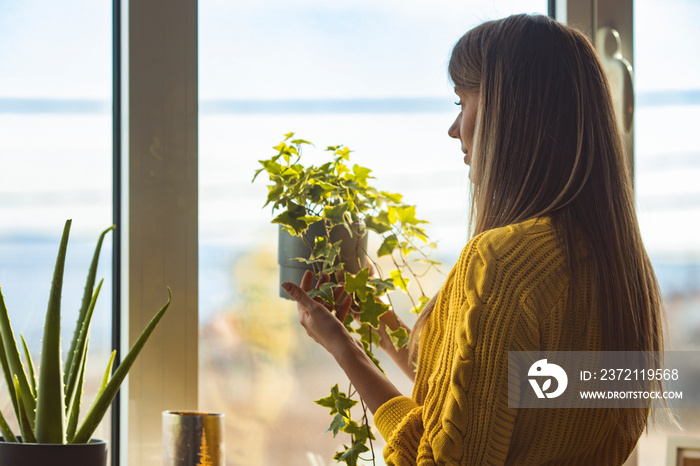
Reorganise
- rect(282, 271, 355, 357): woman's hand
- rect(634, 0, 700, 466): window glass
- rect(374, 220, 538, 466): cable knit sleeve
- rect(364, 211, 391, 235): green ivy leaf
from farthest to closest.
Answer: rect(634, 0, 700, 466): window glass → rect(364, 211, 391, 235): green ivy leaf → rect(282, 271, 355, 357): woman's hand → rect(374, 220, 538, 466): cable knit sleeve

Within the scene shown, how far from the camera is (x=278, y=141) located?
134cm

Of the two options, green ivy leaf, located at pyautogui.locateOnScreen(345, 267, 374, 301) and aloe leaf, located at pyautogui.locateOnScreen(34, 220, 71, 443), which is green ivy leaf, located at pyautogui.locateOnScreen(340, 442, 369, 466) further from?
→ aloe leaf, located at pyautogui.locateOnScreen(34, 220, 71, 443)

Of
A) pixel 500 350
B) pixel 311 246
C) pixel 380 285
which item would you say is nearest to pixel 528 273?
pixel 500 350

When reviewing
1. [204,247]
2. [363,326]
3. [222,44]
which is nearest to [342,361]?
[363,326]

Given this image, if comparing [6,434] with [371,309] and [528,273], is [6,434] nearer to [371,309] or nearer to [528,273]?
[371,309]

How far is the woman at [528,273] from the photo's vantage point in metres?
0.79

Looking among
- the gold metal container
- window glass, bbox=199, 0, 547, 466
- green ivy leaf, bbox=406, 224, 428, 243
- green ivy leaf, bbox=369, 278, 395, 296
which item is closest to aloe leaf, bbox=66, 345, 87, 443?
the gold metal container

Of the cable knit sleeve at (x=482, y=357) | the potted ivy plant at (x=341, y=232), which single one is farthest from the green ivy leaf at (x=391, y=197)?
the cable knit sleeve at (x=482, y=357)

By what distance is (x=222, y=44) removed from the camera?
1.32 meters

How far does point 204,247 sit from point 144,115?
283 millimetres

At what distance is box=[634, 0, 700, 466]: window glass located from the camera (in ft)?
5.26

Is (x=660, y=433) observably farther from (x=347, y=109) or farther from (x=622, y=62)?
(x=347, y=109)

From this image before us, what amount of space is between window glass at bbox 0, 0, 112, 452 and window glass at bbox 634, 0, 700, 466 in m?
1.27

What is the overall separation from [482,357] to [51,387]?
0.62 metres
